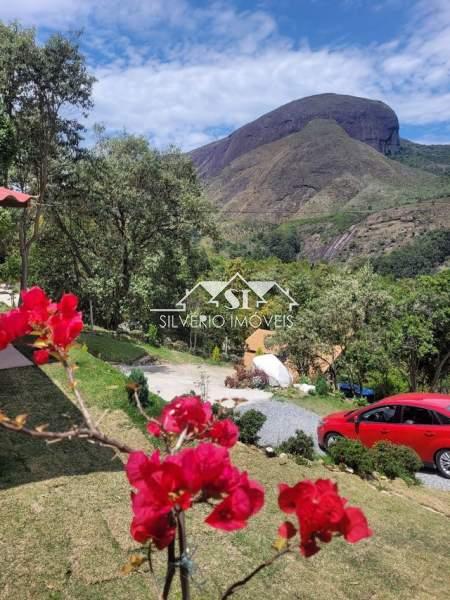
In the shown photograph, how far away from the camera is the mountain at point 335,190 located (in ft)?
284

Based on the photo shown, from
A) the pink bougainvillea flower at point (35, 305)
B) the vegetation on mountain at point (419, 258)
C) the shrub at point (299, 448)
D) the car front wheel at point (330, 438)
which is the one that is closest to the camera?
the pink bougainvillea flower at point (35, 305)

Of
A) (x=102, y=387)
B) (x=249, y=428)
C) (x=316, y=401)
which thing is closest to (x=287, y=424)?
(x=316, y=401)

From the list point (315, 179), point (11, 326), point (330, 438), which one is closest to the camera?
point (11, 326)

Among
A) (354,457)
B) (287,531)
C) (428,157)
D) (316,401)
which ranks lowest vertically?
(316,401)

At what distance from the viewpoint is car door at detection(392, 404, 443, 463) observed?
781 cm

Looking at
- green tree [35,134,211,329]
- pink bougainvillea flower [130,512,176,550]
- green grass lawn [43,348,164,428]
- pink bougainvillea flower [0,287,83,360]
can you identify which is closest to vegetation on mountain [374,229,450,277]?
green tree [35,134,211,329]

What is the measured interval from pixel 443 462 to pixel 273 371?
9.39 m

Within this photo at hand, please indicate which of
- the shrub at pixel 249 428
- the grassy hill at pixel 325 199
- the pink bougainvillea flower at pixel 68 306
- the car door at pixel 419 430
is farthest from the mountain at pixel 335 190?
the pink bougainvillea flower at pixel 68 306

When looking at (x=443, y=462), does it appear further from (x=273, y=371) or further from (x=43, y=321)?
(x=273, y=371)

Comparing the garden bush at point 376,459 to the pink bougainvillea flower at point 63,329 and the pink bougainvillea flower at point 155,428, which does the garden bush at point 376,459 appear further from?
the pink bougainvillea flower at point 63,329

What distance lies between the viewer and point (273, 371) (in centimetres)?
1686

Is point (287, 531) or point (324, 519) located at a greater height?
point (324, 519)

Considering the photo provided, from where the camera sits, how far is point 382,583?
3787mm

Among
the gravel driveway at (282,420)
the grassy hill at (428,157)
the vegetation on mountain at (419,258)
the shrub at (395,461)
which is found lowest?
the gravel driveway at (282,420)
